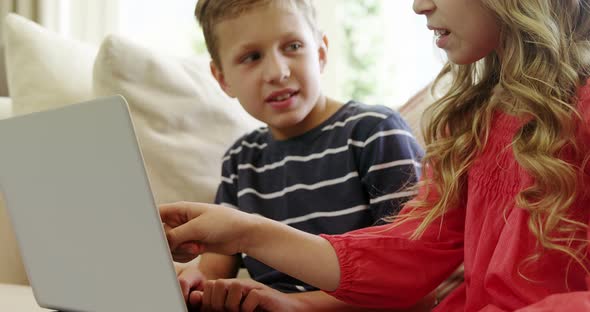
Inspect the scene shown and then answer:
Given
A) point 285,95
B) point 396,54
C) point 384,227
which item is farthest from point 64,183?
point 396,54

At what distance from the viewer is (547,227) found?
2.70 feet

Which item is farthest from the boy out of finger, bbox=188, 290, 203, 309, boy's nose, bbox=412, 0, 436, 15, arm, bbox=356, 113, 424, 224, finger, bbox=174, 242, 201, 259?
boy's nose, bbox=412, 0, 436, 15

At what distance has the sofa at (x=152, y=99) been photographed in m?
1.56

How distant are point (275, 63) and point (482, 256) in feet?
1.86

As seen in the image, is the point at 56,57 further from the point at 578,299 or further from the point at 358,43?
the point at 358,43

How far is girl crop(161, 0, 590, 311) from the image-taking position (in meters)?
0.84

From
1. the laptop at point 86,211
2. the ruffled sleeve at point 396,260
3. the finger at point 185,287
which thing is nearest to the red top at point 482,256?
the ruffled sleeve at point 396,260

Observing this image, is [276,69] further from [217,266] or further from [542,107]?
[542,107]

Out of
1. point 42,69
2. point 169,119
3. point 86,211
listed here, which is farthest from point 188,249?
point 42,69

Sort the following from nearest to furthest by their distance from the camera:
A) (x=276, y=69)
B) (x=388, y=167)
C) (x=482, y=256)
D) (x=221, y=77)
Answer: (x=482, y=256), (x=388, y=167), (x=276, y=69), (x=221, y=77)

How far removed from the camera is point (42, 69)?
1.73 meters

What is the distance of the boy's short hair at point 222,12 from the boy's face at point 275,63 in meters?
0.01

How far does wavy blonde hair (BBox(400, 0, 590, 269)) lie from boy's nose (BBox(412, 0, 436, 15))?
0.23 ft

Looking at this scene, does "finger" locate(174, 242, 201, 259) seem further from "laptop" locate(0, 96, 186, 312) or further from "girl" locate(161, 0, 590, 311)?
"laptop" locate(0, 96, 186, 312)
